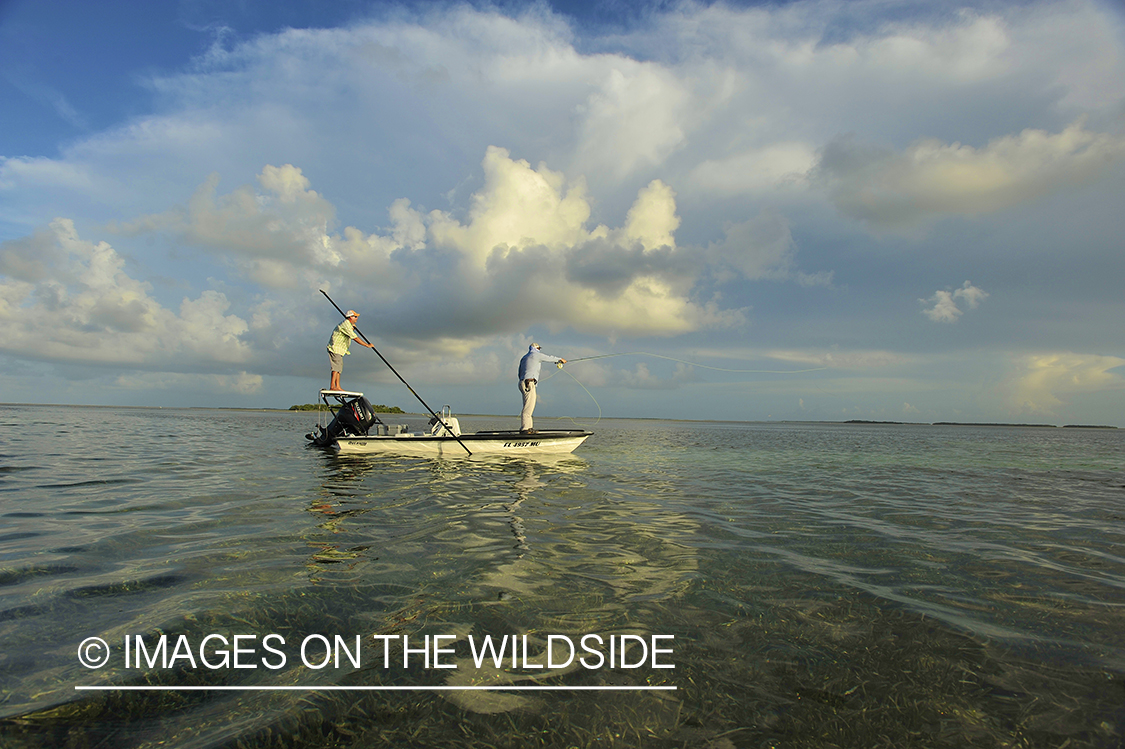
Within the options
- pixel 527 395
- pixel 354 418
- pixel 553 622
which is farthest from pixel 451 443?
pixel 553 622

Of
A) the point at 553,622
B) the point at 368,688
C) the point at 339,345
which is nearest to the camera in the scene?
the point at 368,688

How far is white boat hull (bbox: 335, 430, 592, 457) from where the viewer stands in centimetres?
2025

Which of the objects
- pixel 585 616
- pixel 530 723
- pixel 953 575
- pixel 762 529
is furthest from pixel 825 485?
pixel 530 723

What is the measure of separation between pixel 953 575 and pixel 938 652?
285 centimetres

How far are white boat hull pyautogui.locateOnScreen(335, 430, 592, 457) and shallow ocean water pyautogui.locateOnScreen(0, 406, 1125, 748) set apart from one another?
958 centimetres

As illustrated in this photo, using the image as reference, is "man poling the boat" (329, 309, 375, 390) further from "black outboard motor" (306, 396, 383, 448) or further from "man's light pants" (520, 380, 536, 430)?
"man's light pants" (520, 380, 536, 430)

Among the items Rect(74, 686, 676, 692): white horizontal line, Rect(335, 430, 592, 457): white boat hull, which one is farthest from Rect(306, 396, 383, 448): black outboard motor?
Rect(74, 686, 676, 692): white horizontal line

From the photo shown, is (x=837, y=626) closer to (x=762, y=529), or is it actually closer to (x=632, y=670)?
(x=632, y=670)

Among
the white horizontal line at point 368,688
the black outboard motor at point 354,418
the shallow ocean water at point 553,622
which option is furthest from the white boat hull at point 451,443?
the white horizontal line at point 368,688

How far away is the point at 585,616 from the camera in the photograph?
486cm

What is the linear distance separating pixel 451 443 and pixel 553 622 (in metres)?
16.5

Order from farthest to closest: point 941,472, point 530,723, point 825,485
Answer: point 941,472 < point 825,485 < point 530,723

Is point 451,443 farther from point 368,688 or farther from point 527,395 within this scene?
point 368,688

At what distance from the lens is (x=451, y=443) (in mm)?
20531
